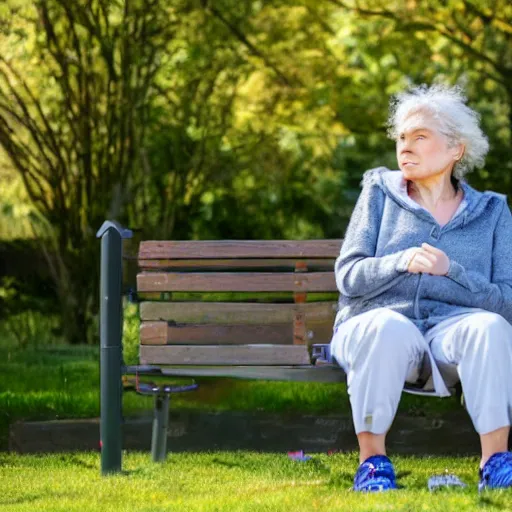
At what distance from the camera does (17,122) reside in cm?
936

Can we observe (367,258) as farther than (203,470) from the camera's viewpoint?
No

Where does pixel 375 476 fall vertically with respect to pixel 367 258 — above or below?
below

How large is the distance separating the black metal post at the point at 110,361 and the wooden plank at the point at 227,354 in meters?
0.18

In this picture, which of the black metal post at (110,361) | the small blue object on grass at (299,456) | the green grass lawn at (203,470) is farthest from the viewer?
the small blue object on grass at (299,456)

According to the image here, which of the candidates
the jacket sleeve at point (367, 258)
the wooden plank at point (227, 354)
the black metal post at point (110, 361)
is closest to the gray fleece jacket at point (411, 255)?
the jacket sleeve at point (367, 258)

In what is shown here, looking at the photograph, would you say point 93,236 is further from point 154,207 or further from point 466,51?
point 466,51

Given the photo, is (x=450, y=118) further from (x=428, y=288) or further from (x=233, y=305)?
(x=233, y=305)

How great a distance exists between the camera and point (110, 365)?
495 centimetres

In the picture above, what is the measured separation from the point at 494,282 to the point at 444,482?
801mm

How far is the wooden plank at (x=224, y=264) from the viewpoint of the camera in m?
5.28

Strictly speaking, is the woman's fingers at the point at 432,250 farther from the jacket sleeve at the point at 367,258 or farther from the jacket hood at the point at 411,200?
the jacket hood at the point at 411,200

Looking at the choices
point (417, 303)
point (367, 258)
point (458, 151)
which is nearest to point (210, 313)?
point (367, 258)

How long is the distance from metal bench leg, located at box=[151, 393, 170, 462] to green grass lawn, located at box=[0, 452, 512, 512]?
0.19ft

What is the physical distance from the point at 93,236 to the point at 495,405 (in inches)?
217
